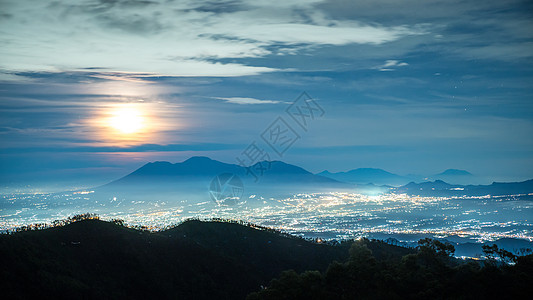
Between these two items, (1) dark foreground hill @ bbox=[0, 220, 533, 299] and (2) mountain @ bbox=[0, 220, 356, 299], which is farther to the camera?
(2) mountain @ bbox=[0, 220, 356, 299]

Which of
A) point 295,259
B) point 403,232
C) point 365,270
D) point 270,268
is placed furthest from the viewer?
point 403,232

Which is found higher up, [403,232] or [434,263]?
[434,263]

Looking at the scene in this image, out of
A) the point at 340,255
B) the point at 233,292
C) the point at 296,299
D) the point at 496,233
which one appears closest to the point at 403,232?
the point at 496,233

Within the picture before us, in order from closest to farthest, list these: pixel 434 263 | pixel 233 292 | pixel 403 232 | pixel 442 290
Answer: pixel 442 290, pixel 434 263, pixel 233 292, pixel 403 232

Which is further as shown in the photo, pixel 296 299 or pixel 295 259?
pixel 295 259

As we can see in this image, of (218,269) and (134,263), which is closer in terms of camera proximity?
(134,263)

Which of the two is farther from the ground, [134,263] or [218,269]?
[134,263]

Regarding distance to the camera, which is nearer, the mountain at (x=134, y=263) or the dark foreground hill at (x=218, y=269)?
the dark foreground hill at (x=218, y=269)

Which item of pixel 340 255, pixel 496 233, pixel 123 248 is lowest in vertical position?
pixel 496 233

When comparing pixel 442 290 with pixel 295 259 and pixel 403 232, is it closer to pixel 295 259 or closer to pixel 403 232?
pixel 295 259

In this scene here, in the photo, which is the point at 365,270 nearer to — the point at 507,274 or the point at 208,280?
the point at 507,274
